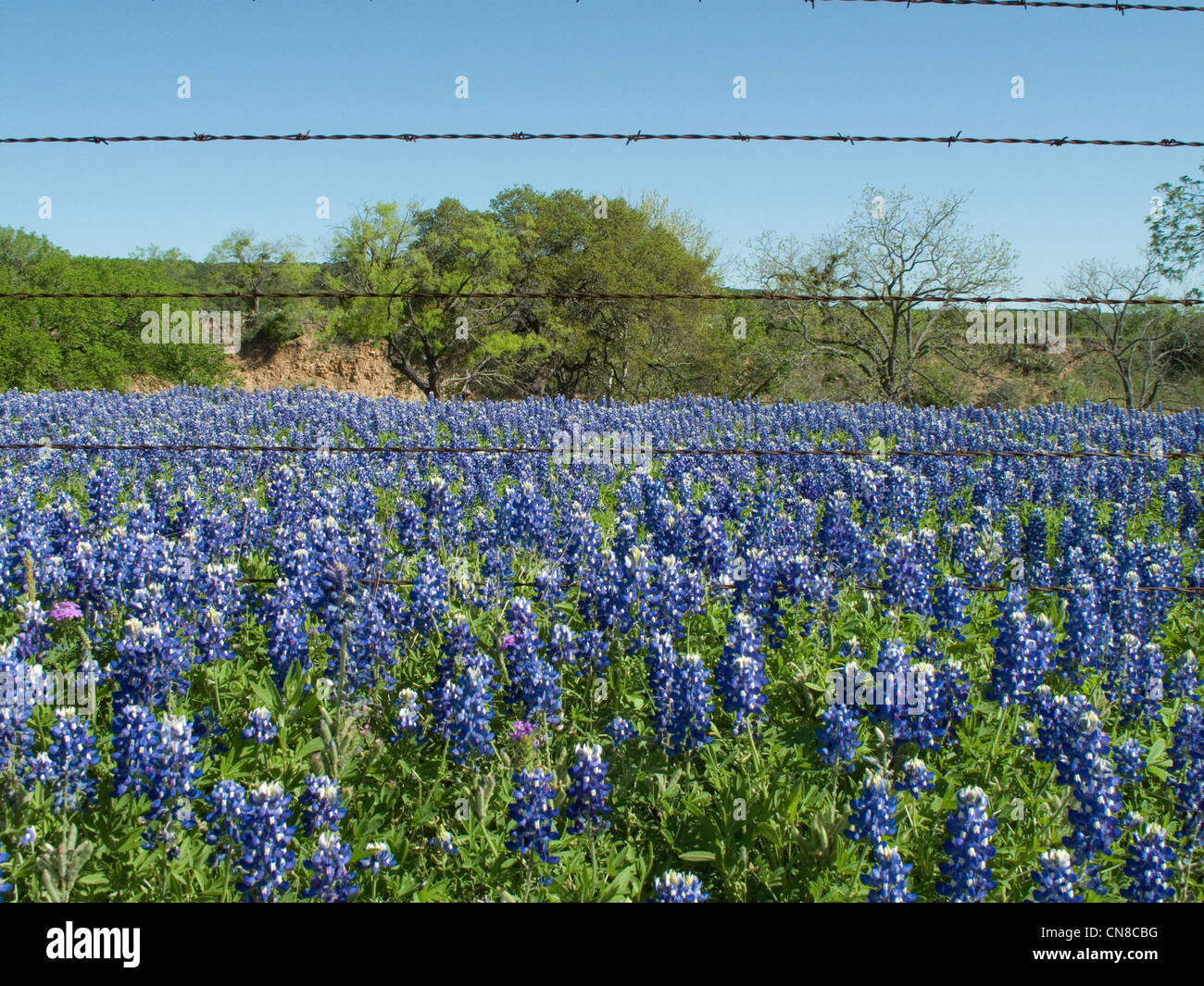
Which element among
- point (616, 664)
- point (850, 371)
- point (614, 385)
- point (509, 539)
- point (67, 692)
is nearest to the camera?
point (67, 692)

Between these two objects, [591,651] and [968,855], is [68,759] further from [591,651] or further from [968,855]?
[968,855]

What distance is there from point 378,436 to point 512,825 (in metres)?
11.3

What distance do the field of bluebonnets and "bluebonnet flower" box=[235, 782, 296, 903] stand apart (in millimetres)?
11

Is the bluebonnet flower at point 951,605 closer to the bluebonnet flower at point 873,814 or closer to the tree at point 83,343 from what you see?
the bluebonnet flower at point 873,814

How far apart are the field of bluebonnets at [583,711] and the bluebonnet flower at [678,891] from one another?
0.04ft

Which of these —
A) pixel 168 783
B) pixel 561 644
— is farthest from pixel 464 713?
pixel 168 783

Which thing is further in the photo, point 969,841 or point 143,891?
point 143,891

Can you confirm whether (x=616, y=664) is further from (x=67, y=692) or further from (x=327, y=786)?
(x=67, y=692)

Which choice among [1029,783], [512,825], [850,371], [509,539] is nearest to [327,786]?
[512,825]

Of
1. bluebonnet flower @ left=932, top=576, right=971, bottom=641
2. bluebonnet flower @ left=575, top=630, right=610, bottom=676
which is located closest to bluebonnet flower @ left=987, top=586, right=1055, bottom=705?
bluebonnet flower @ left=932, top=576, right=971, bottom=641

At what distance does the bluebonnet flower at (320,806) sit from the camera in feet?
8.86

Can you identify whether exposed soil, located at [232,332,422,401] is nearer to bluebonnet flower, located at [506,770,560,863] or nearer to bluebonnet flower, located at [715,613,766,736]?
bluebonnet flower, located at [715,613,766,736]
